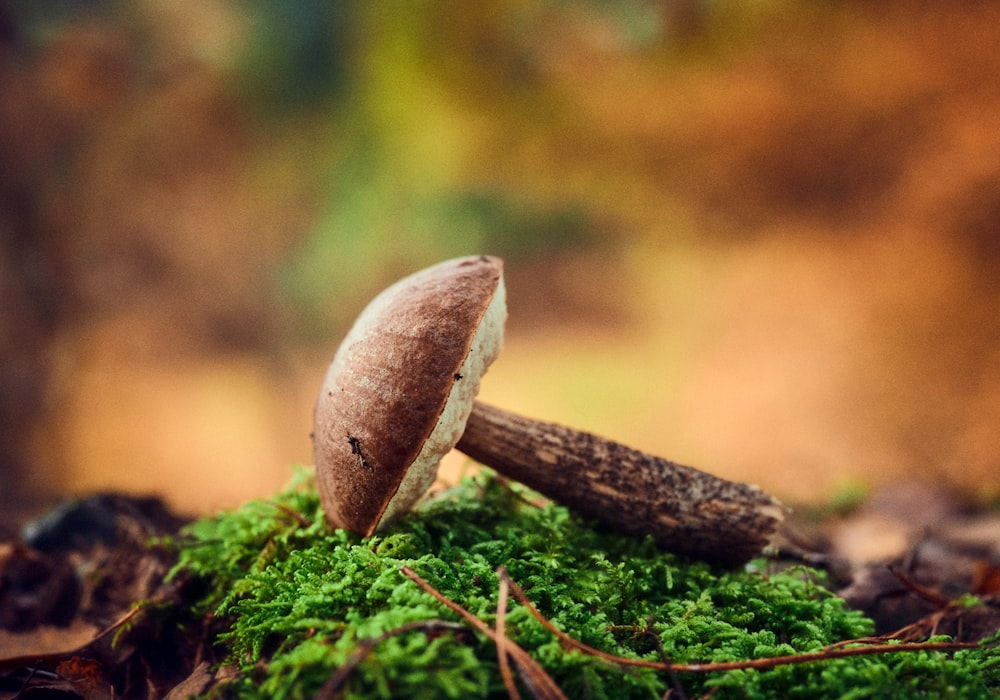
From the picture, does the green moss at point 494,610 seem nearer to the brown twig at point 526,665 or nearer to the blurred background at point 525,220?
the brown twig at point 526,665

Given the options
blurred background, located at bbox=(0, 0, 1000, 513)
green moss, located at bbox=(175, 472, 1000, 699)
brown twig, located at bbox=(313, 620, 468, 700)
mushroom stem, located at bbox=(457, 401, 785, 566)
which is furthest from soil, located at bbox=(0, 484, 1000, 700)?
blurred background, located at bbox=(0, 0, 1000, 513)

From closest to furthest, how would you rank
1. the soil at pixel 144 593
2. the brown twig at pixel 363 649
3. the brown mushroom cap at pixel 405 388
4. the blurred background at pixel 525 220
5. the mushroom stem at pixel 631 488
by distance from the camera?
the brown twig at pixel 363 649, the brown mushroom cap at pixel 405 388, the soil at pixel 144 593, the mushroom stem at pixel 631 488, the blurred background at pixel 525 220

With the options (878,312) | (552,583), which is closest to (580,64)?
(878,312)

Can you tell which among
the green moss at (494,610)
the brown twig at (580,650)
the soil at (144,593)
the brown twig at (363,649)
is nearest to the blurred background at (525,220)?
the soil at (144,593)

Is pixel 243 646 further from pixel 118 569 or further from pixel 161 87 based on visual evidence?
pixel 161 87

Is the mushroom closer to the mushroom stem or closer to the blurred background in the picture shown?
the mushroom stem

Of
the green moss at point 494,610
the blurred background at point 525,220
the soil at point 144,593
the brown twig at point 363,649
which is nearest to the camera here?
the brown twig at point 363,649
